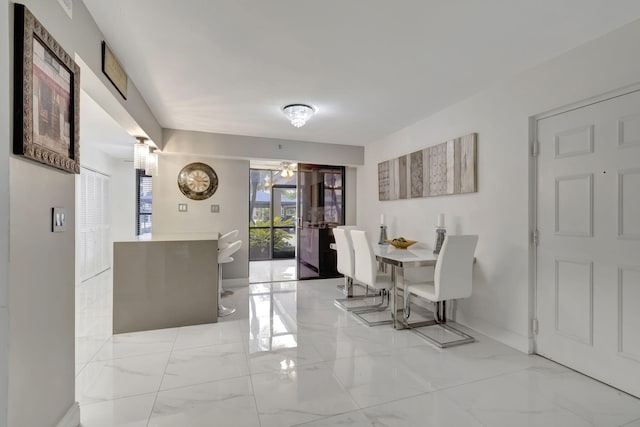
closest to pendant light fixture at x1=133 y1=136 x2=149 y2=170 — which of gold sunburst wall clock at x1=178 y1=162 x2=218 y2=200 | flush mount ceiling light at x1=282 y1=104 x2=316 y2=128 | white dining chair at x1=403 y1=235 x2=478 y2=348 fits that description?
gold sunburst wall clock at x1=178 y1=162 x2=218 y2=200

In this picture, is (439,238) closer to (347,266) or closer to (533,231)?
(533,231)

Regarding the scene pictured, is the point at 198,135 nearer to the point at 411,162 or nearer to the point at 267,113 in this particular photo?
the point at 267,113

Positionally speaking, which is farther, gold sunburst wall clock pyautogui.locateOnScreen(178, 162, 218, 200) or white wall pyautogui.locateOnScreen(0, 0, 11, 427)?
gold sunburst wall clock pyautogui.locateOnScreen(178, 162, 218, 200)

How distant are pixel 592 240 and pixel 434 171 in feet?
5.46

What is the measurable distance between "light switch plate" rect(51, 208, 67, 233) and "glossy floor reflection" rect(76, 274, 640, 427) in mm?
1114

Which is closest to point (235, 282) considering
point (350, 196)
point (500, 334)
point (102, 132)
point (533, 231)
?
point (350, 196)

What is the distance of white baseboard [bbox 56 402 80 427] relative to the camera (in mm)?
1544

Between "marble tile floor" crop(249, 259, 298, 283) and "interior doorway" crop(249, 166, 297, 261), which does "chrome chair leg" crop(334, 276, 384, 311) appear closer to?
"marble tile floor" crop(249, 259, 298, 283)

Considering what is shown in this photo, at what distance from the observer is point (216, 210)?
4.80m

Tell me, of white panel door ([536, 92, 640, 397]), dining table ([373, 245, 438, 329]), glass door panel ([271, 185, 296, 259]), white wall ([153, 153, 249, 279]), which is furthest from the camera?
glass door panel ([271, 185, 296, 259])

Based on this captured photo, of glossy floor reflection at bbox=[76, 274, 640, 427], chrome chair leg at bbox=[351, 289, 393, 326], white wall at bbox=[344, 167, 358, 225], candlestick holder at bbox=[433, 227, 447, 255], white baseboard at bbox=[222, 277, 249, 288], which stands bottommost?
glossy floor reflection at bbox=[76, 274, 640, 427]

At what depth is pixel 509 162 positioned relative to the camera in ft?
8.73

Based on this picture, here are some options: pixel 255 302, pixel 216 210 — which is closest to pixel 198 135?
pixel 216 210

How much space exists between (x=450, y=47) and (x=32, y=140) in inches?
98.1
